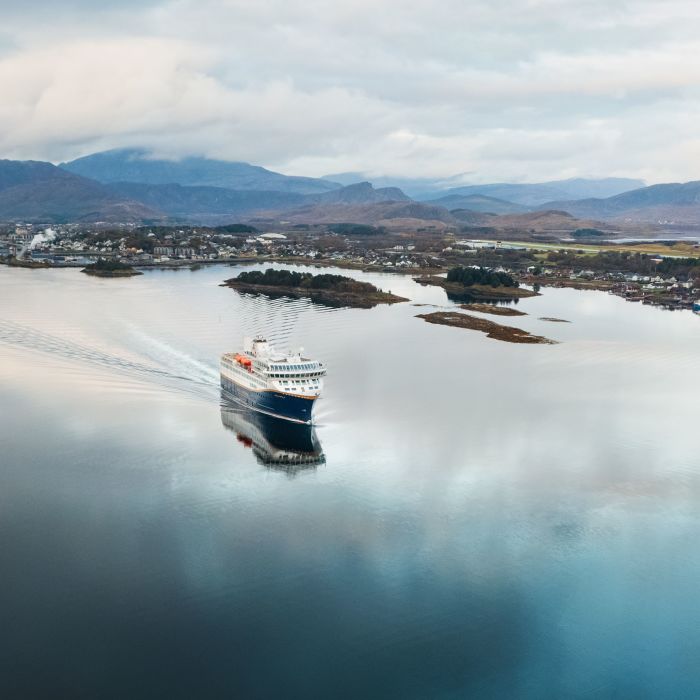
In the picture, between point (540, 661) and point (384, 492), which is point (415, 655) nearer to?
point (540, 661)

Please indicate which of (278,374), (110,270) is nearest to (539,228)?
(110,270)

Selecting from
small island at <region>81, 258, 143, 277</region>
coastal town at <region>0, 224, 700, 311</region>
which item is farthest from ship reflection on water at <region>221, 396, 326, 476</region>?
small island at <region>81, 258, 143, 277</region>

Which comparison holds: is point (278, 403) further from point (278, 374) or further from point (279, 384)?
point (278, 374)

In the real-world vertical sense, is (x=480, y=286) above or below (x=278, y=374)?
above

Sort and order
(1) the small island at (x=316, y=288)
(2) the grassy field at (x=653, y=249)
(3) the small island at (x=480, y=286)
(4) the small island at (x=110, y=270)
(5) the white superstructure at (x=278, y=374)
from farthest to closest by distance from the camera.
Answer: (2) the grassy field at (x=653, y=249) → (4) the small island at (x=110, y=270) → (3) the small island at (x=480, y=286) → (1) the small island at (x=316, y=288) → (5) the white superstructure at (x=278, y=374)

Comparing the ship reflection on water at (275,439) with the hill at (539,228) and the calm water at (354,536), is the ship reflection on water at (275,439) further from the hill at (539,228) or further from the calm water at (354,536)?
the hill at (539,228)

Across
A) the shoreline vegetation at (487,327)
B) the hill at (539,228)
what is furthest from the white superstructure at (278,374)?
the hill at (539,228)

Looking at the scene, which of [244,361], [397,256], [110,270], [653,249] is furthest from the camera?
[653,249]
